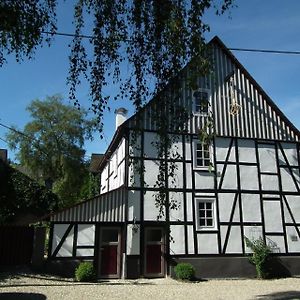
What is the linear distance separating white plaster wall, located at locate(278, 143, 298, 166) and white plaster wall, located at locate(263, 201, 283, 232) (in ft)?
6.57

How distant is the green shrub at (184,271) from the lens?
46.8 feet

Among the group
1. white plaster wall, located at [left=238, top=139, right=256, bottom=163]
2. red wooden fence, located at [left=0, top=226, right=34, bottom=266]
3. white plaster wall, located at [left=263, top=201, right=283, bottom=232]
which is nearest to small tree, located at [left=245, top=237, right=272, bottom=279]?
white plaster wall, located at [left=263, top=201, right=283, bottom=232]

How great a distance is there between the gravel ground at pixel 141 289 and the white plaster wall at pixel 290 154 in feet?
17.3

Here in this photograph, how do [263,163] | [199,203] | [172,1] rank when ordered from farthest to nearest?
[263,163]
[199,203]
[172,1]

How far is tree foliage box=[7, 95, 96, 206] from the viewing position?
3412 centimetres

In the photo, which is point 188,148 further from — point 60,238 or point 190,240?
point 60,238

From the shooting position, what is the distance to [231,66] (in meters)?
17.8

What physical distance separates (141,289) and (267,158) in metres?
8.29

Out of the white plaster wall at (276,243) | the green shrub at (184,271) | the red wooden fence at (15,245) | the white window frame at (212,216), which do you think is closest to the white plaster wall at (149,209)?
the white window frame at (212,216)

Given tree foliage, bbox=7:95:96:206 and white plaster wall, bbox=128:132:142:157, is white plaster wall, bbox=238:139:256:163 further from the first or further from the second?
tree foliage, bbox=7:95:96:206

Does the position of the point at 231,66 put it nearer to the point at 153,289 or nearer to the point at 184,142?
the point at 184,142

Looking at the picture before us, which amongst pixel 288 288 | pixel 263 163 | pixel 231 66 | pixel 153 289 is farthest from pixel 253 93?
pixel 153 289

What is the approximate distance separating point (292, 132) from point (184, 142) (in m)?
5.36

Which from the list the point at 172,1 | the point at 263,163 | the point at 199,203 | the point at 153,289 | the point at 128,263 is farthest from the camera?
the point at 263,163
